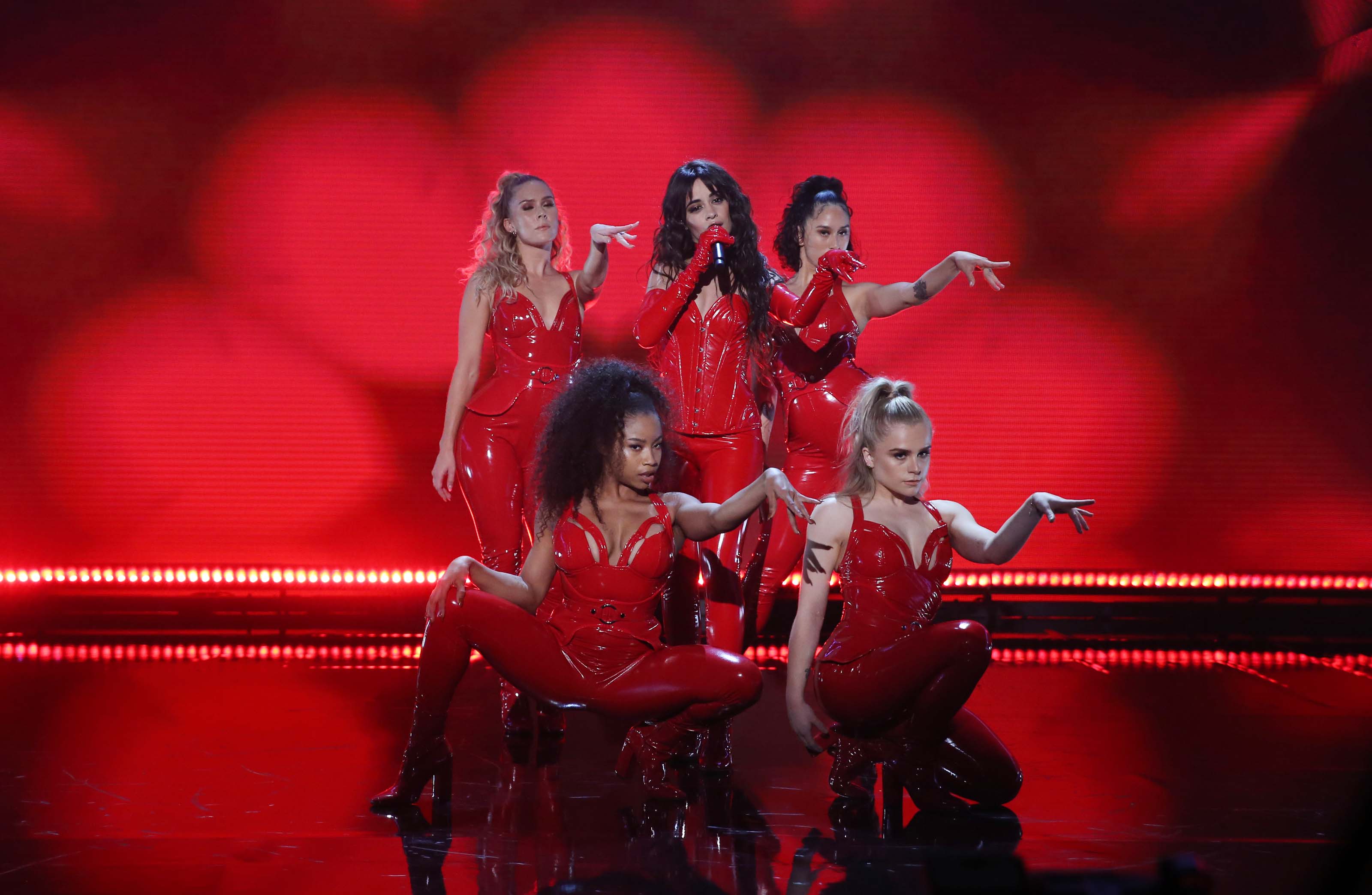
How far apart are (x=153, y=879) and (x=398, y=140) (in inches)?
134

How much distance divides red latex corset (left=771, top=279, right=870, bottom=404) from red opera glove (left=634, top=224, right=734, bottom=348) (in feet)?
1.23

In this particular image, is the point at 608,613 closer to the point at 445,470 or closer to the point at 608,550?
the point at 608,550

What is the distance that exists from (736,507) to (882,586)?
39 centimetres

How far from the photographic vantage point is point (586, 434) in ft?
8.38

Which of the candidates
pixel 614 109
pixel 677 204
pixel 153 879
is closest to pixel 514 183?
pixel 677 204

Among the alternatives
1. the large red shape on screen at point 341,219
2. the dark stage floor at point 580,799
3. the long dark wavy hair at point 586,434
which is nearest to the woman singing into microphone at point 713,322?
the long dark wavy hair at point 586,434

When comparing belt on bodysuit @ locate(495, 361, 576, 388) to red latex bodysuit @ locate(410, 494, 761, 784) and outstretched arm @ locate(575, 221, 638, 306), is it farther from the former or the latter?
red latex bodysuit @ locate(410, 494, 761, 784)

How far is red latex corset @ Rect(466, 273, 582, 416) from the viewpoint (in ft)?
10.6

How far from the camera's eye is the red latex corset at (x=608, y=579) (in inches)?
96.6

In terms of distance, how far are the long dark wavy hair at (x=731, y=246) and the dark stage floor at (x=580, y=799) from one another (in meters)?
1.22

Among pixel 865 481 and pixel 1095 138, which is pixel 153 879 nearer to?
pixel 865 481

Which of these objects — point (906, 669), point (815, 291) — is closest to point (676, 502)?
point (906, 669)

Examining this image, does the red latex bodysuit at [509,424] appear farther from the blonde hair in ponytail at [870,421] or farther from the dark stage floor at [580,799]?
the blonde hair in ponytail at [870,421]

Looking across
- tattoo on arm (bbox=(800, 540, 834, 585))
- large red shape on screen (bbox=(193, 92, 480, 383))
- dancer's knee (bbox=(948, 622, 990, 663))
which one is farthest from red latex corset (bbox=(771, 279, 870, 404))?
large red shape on screen (bbox=(193, 92, 480, 383))
